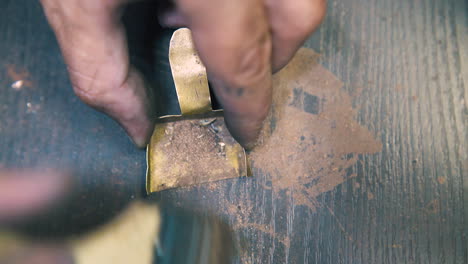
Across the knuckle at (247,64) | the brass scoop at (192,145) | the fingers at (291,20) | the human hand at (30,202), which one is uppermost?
the fingers at (291,20)

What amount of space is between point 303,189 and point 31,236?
43 cm

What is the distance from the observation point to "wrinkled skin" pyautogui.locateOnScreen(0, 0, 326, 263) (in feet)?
1.32

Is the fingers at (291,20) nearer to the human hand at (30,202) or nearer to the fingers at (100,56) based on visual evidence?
the fingers at (100,56)

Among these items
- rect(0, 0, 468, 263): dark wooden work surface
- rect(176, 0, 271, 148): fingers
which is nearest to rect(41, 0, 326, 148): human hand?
rect(176, 0, 271, 148): fingers

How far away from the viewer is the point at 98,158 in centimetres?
61

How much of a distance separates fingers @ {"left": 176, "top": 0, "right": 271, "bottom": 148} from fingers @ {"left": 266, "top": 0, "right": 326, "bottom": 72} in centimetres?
2

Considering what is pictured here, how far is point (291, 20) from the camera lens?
18.0 inches

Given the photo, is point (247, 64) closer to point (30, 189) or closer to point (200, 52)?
point (200, 52)

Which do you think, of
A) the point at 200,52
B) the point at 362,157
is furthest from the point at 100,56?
the point at 362,157

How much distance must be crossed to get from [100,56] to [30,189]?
0.87 ft

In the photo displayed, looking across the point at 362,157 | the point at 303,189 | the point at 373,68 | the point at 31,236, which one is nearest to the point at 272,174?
the point at 303,189

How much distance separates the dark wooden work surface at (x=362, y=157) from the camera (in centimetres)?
59

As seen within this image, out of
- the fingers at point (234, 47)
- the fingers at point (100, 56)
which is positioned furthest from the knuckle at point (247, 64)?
the fingers at point (100, 56)

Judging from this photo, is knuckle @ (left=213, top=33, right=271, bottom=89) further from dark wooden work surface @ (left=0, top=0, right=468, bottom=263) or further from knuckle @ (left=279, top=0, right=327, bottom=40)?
dark wooden work surface @ (left=0, top=0, right=468, bottom=263)
